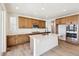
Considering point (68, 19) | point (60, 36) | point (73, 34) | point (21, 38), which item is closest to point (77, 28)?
point (73, 34)

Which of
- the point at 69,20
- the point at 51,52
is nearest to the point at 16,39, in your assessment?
the point at 51,52

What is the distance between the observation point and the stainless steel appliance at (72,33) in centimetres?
573

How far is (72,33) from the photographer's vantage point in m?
6.02

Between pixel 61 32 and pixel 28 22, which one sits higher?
pixel 28 22

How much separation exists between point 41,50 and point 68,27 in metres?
3.65

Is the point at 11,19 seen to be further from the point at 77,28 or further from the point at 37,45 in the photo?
the point at 77,28

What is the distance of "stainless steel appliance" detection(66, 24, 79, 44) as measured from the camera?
18.8 feet

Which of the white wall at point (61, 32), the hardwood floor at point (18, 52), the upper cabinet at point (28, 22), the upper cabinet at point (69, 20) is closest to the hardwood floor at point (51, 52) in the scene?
the hardwood floor at point (18, 52)

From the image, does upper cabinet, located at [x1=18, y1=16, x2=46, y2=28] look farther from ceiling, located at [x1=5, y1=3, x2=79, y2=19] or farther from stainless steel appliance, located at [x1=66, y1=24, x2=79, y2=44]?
stainless steel appliance, located at [x1=66, y1=24, x2=79, y2=44]

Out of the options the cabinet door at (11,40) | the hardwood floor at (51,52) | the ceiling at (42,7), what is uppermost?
the ceiling at (42,7)

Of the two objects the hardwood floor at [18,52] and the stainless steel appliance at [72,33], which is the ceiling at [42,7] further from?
the hardwood floor at [18,52]

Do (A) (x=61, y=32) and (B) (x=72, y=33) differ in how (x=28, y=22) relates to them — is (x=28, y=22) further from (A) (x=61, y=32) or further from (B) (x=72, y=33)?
(B) (x=72, y=33)

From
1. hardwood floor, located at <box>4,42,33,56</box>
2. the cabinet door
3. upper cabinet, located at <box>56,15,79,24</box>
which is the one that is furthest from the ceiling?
hardwood floor, located at <box>4,42,33,56</box>

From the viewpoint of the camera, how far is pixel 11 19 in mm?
5891
